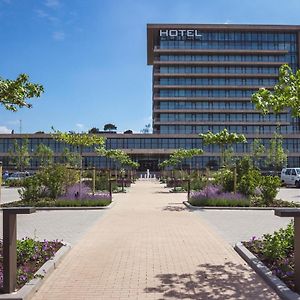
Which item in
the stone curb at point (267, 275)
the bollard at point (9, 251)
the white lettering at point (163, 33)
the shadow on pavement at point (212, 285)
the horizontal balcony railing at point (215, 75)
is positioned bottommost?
the shadow on pavement at point (212, 285)

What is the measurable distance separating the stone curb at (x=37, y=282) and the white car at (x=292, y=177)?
113 feet

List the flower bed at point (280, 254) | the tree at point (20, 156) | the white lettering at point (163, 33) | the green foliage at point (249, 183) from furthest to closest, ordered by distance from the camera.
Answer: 1. the white lettering at point (163, 33)
2. the tree at point (20, 156)
3. the green foliage at point (249, 183)
4. the flower bed at point (280, 254)

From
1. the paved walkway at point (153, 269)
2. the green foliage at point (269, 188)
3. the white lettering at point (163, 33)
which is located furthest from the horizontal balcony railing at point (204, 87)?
the paved walkway at point (153, 269)

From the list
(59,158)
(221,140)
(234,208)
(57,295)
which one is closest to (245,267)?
(57,295)

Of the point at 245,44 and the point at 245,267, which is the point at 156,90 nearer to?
the point at 245,44

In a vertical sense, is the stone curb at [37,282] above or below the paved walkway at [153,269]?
above

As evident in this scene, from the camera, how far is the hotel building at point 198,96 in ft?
315

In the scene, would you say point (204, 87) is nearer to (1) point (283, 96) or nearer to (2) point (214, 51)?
(2) point (214, 51)

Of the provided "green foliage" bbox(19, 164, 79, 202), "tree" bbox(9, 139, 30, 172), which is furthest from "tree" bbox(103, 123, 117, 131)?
"green foliage" bbox(19, 164, 79, 202)

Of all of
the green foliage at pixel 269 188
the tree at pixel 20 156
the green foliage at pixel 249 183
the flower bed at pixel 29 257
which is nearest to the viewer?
the flower bed at pixel 29 257

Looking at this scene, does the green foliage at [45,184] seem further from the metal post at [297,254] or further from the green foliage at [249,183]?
the metal post at [297,254]

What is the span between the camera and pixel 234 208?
59.2 feet

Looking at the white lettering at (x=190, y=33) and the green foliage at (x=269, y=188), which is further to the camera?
the white lettering at (x=190, y=33)

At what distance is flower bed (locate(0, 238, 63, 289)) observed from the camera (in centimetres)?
657
